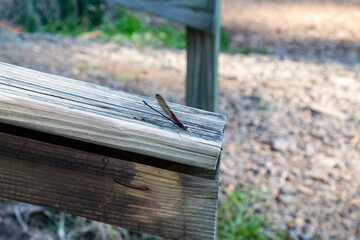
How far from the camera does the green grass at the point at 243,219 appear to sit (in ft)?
7.85

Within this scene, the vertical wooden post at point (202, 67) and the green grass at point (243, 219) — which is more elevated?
the vertical wooden post at point (202, 67)

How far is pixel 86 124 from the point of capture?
0.70 metres

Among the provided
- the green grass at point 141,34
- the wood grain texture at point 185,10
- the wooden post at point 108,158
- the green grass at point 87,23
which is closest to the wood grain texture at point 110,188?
the wooden post at point 108,158

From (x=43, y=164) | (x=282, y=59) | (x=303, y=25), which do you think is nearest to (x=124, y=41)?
(x=282, y=59)

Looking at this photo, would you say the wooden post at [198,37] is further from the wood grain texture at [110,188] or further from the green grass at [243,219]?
the wood grain texture at [110,188]

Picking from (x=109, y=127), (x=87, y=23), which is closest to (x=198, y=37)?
(x=109, y=127)

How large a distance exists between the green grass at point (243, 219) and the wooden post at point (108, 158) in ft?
5.44

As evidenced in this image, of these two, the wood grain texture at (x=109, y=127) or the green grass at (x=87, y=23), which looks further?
the green grass at (x=87, y=23)

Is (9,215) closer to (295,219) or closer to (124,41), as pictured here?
(295,219)

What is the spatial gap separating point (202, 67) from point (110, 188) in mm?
1850

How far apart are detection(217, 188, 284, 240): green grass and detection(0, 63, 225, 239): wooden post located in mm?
1659

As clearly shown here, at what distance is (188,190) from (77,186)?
19 cm

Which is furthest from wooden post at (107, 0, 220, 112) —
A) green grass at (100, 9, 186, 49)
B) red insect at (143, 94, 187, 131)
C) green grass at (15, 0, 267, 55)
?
green grass at (15, 0, 267, 55)

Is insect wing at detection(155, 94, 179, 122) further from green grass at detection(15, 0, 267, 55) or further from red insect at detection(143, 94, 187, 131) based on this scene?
green grass at detection(15, 0, 267, 55)
